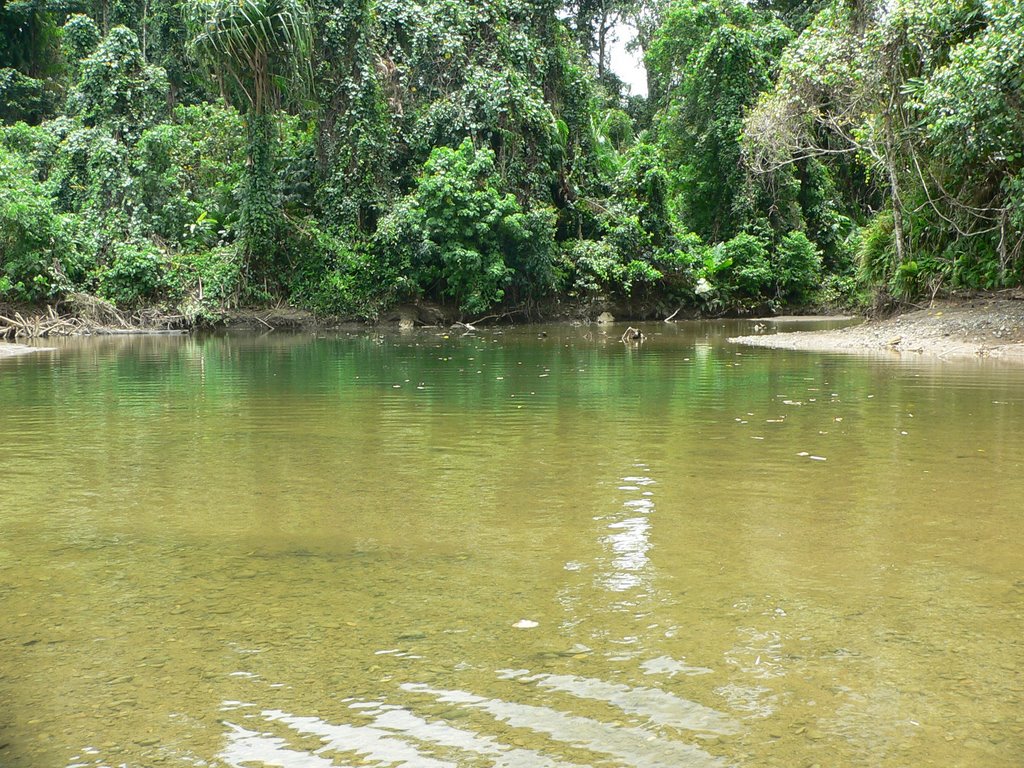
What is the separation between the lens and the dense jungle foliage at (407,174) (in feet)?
82.8

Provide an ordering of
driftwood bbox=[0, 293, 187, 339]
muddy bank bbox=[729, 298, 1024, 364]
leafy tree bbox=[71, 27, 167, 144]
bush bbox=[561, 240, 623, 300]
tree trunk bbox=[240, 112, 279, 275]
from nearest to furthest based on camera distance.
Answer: muddy bank bbox=[729, 298, 1024, 364], driftwood bbox=[0, 293, 187, 339], tree trunk bbox=[240, 112, 279, 275], bush bbox=[561, 240, 623, 300], leafy tree bbox=[71, 27, 167, 144]

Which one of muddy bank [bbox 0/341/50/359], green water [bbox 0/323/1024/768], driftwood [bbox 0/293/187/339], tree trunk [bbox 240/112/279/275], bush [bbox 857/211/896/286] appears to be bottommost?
green water [bbox 0/323/1024/768]

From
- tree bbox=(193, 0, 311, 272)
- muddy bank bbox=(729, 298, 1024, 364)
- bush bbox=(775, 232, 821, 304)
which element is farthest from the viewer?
bush bbox=(775, 232, 821, 304)

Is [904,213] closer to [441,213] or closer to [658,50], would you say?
[441,213]

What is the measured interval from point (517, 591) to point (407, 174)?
85.6 feet

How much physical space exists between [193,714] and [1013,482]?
4.69m

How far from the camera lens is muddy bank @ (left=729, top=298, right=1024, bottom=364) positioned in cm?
1452

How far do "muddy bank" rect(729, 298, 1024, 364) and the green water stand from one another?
22.3 feet

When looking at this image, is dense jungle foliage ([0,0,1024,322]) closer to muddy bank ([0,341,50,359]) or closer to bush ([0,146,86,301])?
bush ([0,146,86,301])

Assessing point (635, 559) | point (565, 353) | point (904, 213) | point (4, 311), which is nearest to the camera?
Answer: point (635, 559)

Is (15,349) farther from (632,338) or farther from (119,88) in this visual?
(632,338)

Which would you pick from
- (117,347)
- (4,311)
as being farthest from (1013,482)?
(4,311)

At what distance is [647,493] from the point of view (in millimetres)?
5410

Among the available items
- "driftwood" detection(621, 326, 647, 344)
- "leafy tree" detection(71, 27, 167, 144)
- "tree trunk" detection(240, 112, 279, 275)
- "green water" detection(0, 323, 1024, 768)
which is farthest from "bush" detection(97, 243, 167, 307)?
"green water" detection(0, 323, 1024, 768)
